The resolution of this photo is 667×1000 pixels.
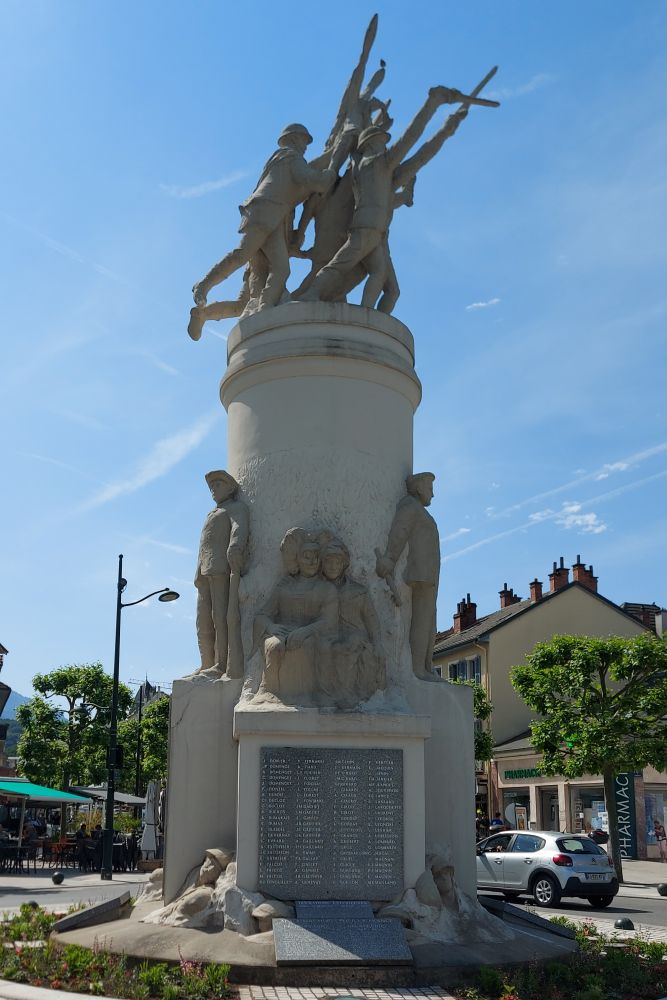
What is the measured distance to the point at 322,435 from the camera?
1075cm

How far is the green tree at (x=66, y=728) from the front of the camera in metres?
38.8

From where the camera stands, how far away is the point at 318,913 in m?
8.53

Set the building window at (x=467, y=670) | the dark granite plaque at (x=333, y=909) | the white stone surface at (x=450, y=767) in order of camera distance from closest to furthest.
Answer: the dark granite plaque at (x=333, y=909)
the white stone surface at (x=450, y=767)
the building window at (x=467, y=670)

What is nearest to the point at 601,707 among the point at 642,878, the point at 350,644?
the point at 642,878

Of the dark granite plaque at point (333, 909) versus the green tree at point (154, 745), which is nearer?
the dark granite plaque at point (333, 909)

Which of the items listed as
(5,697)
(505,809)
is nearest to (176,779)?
(5,697)

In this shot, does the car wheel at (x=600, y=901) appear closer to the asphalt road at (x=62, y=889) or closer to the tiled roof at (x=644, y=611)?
the asphalt road at (x=62, y=889)

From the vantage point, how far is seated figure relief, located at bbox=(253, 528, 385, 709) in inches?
378

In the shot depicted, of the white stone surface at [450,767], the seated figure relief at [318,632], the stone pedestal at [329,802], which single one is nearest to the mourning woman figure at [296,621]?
the seated figure relief at [318,632]

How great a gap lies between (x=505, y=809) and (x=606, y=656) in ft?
50.6

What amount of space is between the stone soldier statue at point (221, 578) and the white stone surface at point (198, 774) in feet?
1.14

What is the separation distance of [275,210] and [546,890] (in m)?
13.9

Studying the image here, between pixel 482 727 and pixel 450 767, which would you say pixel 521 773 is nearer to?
pixel 482 727

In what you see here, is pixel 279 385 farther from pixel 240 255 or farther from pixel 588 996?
pixel 588 996
